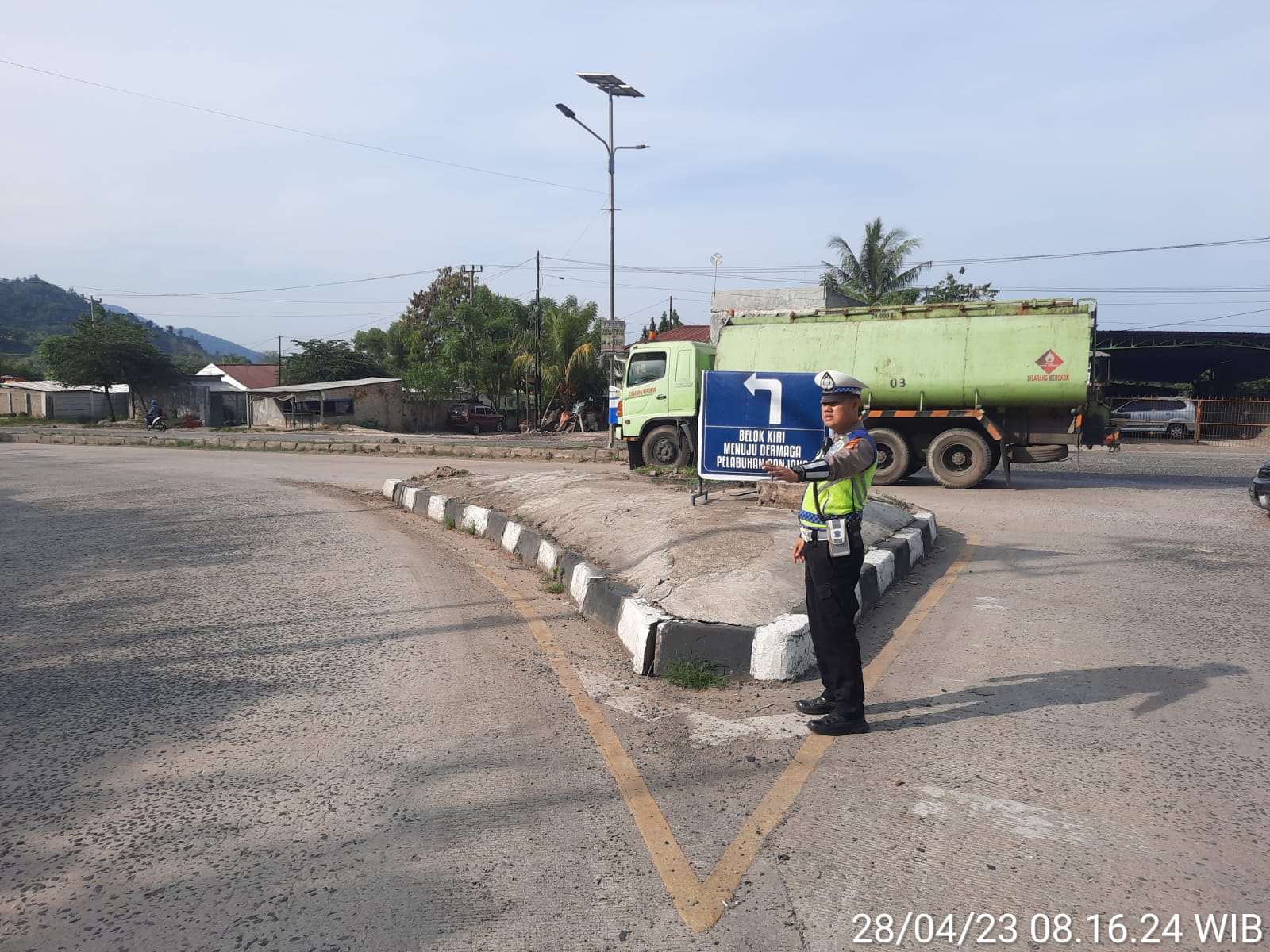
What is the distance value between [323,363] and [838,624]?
51338 millimetres

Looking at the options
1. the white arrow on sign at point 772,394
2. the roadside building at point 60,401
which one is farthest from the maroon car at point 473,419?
the white arrow on sign at point 772,394

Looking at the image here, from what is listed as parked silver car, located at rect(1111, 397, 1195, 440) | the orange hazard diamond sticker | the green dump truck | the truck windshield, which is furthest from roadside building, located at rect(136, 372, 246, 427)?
the orange hazard diamond sticker

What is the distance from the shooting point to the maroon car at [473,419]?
4206 cm

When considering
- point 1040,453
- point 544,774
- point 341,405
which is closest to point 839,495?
point 544,774

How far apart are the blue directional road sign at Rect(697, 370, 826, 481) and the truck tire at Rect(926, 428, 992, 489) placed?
7.20 meters

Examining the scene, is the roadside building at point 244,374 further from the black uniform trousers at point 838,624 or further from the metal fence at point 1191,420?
the black uniform trousers at point 838,624

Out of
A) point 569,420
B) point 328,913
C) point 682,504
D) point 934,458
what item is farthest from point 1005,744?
point 569,420

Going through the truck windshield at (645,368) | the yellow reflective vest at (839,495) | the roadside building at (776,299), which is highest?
the roadside building at (776,299)

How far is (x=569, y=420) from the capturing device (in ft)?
129

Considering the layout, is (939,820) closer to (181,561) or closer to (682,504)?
(682,504)

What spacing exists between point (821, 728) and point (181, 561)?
629cm

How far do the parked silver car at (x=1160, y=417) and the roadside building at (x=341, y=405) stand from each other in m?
31.1

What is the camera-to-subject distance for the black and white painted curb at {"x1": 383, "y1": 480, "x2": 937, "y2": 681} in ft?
16.1

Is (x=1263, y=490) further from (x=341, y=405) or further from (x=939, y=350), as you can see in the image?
(x=341, y=405)
